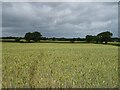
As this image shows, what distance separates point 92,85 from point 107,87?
0.32 meters

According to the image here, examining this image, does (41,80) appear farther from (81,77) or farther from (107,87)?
(107,87)

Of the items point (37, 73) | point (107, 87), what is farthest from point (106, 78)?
point (37, 73)

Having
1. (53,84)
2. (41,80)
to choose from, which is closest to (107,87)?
(53,84)

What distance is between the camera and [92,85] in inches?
178

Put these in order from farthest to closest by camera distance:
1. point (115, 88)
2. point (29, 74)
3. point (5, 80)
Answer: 1. point (29, 74)
2. point (5, 80)
3. point (115, 88)

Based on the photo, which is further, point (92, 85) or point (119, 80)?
point (119, 80)

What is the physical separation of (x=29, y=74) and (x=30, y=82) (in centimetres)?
75

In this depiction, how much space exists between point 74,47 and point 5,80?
1413 cm

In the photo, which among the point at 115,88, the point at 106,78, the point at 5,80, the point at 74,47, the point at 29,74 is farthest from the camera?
the point at 74,47

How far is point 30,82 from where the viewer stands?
4688mm

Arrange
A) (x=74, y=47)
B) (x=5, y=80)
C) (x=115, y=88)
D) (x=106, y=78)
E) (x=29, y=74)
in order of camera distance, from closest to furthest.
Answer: (x=115, y=88) → (x=5, y=80) → (x=106, y=78) → (x=29, y=74) → (x=74, y=47)

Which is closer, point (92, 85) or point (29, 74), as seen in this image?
point (92, 85)

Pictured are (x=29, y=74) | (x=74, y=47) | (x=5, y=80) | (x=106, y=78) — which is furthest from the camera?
(x=74, y=47)

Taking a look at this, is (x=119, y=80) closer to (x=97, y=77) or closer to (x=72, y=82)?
(x=97, y=77)
